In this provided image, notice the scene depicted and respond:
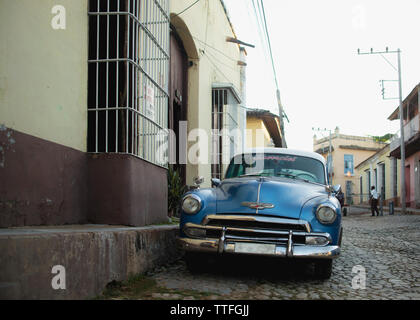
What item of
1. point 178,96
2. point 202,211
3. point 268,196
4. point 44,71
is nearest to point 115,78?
point 44,71

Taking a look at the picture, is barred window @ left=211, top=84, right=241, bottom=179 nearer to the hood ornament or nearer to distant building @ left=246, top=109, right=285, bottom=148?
the hood ornament

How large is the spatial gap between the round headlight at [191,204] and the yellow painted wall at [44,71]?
1.39 metres

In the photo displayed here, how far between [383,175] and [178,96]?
30.4 metres

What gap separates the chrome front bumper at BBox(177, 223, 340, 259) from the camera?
4140mm

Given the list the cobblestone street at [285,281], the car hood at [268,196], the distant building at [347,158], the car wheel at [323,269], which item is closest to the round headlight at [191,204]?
the car hood at [268,196]

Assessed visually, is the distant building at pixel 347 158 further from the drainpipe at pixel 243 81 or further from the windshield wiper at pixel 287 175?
the windshield wiper at pixel 287 175

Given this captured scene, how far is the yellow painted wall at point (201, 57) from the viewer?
10.8m

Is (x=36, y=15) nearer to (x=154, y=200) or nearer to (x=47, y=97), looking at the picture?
(x=47, y=97)

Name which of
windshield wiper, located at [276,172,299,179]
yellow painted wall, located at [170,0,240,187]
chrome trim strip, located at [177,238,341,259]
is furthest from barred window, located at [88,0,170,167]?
yellow painted wall, located at [170,0,240,187]

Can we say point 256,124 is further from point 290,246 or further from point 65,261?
point 65,261

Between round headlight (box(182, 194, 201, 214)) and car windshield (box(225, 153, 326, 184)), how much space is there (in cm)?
146

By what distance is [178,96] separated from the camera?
1080 centimetres
